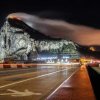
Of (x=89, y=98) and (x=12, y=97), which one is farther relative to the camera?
(x=12, y=97)

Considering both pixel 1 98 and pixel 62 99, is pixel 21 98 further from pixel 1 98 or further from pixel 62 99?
pixel 62 99

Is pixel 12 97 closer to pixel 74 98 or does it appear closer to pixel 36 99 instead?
pixel 36 99

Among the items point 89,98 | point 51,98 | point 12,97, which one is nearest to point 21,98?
point 12,97

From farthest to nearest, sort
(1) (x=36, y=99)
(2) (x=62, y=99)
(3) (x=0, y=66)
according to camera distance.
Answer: (3) (x=0, y=66) → (1) (x=36, y=99) → (2) (x=62, y=99)

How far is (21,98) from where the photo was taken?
56.6 ft

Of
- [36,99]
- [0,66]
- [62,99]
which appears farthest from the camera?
Result: [0,66]

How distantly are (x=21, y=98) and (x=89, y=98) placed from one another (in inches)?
142

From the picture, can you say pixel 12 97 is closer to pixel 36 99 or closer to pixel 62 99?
pixel 36 99

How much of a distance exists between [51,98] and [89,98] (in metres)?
1.82

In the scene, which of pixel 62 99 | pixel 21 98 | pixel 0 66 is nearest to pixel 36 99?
pixel 21 98

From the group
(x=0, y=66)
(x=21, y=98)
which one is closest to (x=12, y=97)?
(x=21, y=98)

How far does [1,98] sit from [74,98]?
3815mm

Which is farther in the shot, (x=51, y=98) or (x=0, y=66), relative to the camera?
(x=0, y=66)

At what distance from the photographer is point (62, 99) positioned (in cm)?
1565
